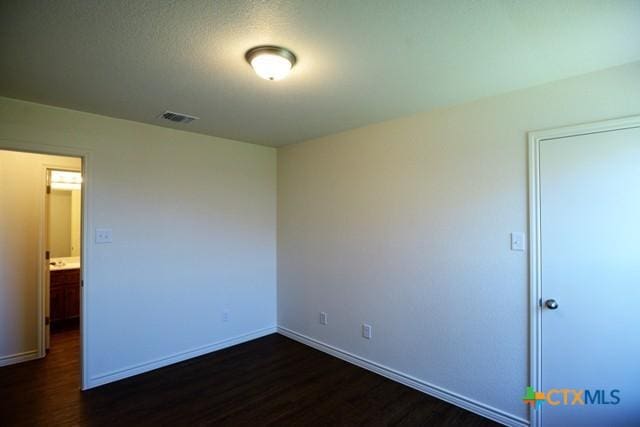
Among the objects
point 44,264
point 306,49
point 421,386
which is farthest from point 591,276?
point 44,264

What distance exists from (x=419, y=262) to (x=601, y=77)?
1.77 meters

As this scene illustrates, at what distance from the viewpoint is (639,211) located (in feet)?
6.21

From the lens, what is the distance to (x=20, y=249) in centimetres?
339

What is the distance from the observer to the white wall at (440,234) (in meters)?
2.29

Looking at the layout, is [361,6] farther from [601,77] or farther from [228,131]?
[228,131]

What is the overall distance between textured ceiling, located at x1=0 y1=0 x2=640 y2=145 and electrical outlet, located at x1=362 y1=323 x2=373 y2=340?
2.12m

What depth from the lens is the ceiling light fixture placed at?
176 cm

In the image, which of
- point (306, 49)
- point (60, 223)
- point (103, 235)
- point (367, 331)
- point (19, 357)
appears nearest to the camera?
point (306, 49)

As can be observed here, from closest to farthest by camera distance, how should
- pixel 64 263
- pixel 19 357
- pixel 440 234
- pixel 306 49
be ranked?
pixel 306 49 → pixel 440 234 → pixel 19 357 → pixel 64 263

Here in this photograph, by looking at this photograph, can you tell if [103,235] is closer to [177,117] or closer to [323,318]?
[177,117]

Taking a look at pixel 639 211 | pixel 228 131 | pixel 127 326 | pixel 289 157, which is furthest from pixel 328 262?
pixel 639 211

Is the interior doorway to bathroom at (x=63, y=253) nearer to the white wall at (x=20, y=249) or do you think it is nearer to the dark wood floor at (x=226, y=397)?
the white wall at (x=20, y=249)

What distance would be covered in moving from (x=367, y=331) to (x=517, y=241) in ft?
5.45

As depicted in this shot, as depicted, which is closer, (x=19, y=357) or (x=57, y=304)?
(x=19, y=357)
